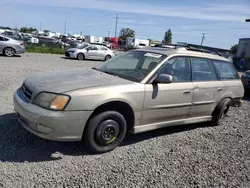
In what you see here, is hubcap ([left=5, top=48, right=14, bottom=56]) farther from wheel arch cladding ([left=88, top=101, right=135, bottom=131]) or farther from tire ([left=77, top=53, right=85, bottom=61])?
wheel arch cladding ([left=88, top=101, right=135, bottom=131])

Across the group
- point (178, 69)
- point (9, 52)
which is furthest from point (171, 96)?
point (9, 52)

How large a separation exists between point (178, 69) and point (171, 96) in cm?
62

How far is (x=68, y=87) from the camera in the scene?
2.99 m

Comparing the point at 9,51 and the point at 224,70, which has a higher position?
the point at 224,70

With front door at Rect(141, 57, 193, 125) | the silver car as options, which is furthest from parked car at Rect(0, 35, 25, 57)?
front door at Rect(141, 57, 193, 125)

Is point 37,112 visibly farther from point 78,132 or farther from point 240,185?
point 240,185

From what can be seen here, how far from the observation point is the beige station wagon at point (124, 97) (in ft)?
9.48

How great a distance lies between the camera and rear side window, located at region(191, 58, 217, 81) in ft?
13.9

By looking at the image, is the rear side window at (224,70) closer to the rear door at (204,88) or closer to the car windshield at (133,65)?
the rear door at (204,88)

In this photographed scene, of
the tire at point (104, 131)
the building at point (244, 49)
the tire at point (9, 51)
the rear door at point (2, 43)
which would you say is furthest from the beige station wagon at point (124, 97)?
the building at point (244, 49)

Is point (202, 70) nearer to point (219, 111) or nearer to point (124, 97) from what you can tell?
point (219, 111)

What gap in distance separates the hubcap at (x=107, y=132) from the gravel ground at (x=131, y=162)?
0.71 ft

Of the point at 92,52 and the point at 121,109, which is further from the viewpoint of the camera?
the point at 92,52

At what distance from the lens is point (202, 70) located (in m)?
4.41
